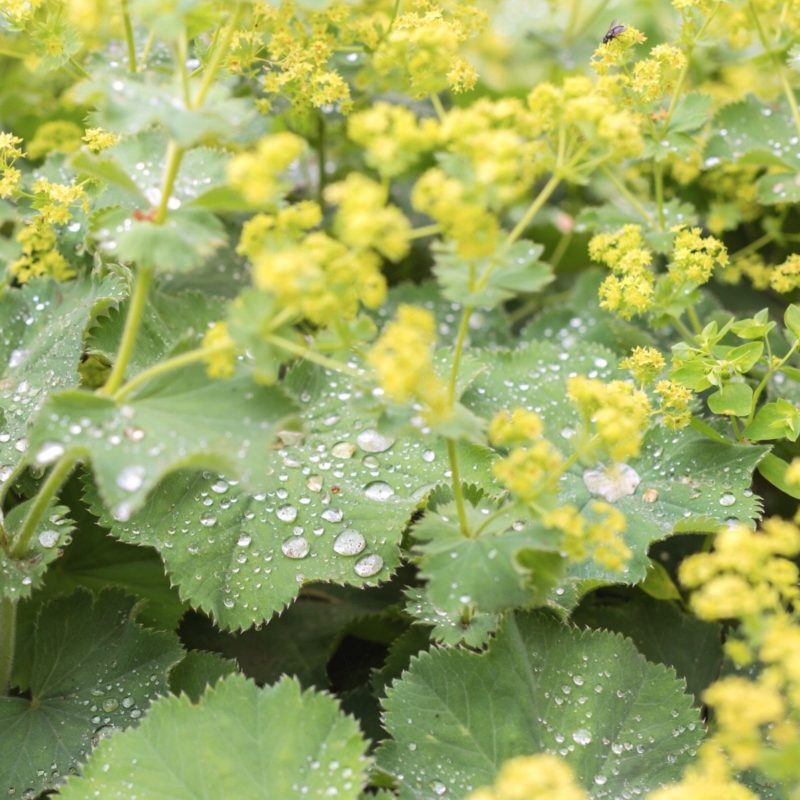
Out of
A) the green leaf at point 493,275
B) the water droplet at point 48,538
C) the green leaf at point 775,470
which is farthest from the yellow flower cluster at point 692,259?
the water droplet at point 48,538

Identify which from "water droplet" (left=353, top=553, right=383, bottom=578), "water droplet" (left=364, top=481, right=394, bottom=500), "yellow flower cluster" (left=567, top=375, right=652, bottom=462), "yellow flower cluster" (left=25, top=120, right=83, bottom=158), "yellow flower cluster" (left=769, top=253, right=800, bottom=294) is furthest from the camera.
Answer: "yellow flower cluster" (left=25, top=120, right=83, bottom=158)

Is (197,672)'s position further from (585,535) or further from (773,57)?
(773,57)

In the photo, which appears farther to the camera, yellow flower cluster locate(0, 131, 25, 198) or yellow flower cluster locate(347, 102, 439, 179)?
yellow flower cluster locate(0, 131, 25, 198)

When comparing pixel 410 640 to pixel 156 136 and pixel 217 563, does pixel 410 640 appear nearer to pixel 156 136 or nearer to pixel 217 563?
pixel 217 563

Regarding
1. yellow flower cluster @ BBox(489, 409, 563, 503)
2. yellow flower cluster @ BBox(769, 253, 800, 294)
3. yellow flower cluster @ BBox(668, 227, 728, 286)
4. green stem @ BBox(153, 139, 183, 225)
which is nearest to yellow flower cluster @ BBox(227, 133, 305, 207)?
green stem @ BBox(153, 139, 183, 225)

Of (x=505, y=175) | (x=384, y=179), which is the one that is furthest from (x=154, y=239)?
(x=505, y=175)

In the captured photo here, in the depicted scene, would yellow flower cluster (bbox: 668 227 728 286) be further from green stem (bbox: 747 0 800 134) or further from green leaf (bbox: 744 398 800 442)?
green stem (bbox: 747 0 800 134)
